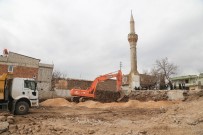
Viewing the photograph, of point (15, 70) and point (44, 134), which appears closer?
point (44, 134)

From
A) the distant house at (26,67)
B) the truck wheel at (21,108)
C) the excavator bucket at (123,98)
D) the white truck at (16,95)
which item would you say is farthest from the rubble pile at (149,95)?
the truck wheel at (21,108)

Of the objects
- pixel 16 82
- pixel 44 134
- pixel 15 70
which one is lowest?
pixel 44 134

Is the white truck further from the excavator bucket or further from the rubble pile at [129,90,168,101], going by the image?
the rubble pile at [129,90,168,101]

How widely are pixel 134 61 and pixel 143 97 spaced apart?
530 inches

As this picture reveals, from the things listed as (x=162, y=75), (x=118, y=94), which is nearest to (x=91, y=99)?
(x=118, y=94)

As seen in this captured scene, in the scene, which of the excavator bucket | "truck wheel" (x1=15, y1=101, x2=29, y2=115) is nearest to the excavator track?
the excavator bucket

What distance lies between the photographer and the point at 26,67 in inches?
1425

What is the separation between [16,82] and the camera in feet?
54.3

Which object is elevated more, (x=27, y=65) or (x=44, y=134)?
(x=27, y=65)

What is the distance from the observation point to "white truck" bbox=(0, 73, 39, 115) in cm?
1598

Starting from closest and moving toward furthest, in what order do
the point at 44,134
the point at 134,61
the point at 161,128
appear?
the point at 44,134, the point at 161,128, the point at 134,61

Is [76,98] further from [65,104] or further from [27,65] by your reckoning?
[27,65]

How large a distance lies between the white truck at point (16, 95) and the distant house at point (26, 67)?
17579 millimetres

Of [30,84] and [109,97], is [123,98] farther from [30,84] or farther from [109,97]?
[30,84]
